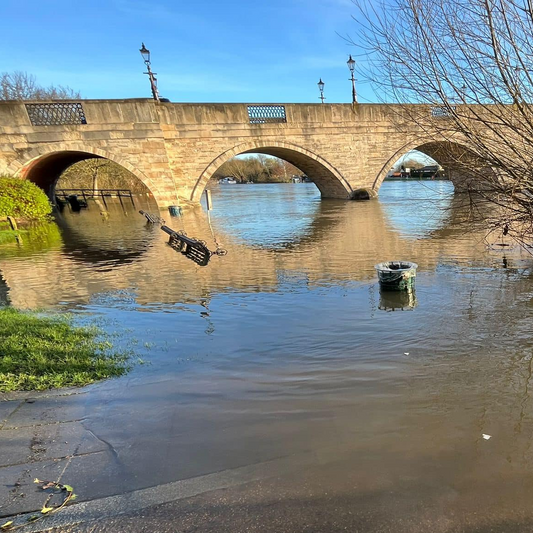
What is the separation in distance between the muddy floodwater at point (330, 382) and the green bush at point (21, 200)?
28.5ft

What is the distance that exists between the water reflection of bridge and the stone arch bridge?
355 inches

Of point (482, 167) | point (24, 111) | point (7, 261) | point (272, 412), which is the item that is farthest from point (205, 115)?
point (272, 412)

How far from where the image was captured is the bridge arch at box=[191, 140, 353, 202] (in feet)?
Answer: 79.3

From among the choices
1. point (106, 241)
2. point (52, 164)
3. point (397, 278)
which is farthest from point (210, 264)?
point (52, 164)

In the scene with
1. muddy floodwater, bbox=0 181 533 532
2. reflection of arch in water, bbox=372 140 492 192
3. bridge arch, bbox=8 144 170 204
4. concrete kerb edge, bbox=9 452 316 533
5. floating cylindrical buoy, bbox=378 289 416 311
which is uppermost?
bridge arch, bbox=8 144 170 204

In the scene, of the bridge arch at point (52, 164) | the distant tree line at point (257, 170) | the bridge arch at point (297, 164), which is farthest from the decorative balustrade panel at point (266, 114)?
the distant tree line at point (257, 170)

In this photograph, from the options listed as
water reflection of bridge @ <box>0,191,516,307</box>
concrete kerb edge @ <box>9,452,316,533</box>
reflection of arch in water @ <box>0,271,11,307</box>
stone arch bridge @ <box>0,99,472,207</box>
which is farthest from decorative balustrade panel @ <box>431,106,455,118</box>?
stone arch bridge @ <box>0,99,472,207</box>

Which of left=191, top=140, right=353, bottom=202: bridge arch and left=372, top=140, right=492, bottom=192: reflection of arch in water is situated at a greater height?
left=191, top=140, right=353, bottom=202: bridge arch

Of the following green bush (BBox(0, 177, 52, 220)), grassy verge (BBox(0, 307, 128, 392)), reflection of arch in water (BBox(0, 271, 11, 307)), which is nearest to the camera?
grassy verge (BBox(0, 307, 128, 392))

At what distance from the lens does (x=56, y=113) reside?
20453 millimetres

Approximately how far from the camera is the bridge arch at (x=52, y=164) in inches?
795

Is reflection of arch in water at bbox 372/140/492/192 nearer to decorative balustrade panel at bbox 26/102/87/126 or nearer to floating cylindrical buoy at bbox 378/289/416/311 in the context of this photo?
floating cylindrical buoy at bbox 378/289/416/311

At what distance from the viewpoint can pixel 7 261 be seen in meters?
10.5

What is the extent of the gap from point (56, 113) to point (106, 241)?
1169 cm
